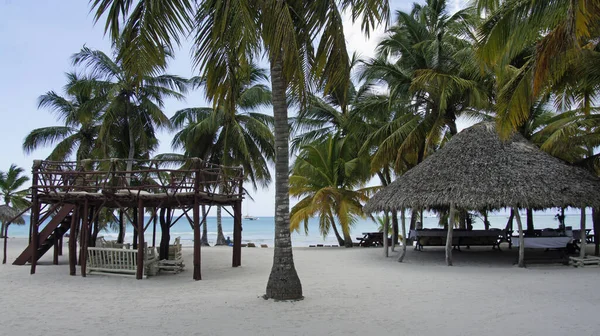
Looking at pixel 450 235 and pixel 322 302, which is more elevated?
pixel 450 235

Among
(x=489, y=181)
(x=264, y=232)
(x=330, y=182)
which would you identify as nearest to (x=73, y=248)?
(x=489, y=181)

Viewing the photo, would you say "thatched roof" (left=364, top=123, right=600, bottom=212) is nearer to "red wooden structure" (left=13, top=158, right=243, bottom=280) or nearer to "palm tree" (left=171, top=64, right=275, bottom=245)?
"red wooden structure" (left=13, top=158, right=243, bottom=280)

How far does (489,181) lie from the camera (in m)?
15.3

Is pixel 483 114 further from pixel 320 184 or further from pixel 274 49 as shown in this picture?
pixel 274 49

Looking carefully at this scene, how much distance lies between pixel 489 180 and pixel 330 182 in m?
10.2

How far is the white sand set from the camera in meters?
7.68

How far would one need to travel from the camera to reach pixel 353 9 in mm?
9320

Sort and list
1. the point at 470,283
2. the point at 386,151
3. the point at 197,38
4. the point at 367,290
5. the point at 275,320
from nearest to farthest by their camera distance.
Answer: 1. the point at 275,320
2. the point at 197,38
3. the point at 367,290
4. the point at 470,283
5. the point at 386,151

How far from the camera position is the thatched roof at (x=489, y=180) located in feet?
48.1

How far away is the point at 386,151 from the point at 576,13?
14442 millimetres

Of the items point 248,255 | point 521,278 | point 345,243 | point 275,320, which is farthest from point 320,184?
point 275,320

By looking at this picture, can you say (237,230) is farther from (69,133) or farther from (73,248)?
(69,133)

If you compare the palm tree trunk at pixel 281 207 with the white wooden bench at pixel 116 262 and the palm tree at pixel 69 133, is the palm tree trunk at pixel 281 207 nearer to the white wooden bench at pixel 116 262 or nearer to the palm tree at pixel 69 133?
the white wooden bench at pixel 116 262

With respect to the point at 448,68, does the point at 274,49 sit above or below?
below
